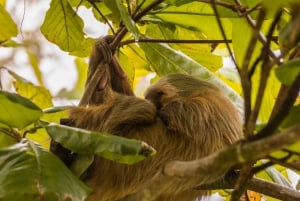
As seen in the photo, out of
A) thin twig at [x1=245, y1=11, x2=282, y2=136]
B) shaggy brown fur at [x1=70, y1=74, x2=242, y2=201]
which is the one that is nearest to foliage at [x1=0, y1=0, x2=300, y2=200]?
thin twig at [x1=245, y1=11, x2=282, y2=136]

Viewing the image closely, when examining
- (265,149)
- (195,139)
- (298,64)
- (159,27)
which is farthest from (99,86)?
(265,149)

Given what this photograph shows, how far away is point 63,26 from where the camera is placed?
10.0 feet

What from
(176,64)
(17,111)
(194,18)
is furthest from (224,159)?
(176,64)

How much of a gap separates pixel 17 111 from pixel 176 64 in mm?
1308

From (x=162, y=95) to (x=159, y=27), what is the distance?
1.34 feet

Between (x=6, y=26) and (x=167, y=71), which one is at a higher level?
(x=6, y=26)

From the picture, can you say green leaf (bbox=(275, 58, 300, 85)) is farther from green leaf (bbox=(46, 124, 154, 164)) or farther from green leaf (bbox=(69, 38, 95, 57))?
green leaf (bbox=(69, 38, 95, 57))

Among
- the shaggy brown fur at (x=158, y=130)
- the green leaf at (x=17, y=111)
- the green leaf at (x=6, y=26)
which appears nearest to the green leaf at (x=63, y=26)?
the green leaf at (x=6, y=26)

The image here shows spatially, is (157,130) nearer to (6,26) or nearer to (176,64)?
(176,64)

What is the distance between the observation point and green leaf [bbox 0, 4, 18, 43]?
2.77 meters

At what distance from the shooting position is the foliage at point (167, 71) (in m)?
1.37

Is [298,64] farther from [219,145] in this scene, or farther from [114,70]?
[114,70]

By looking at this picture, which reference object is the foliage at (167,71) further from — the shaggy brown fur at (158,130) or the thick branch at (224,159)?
the shaggy brown fur at (158,130)

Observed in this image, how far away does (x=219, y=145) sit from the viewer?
9.05 feet
